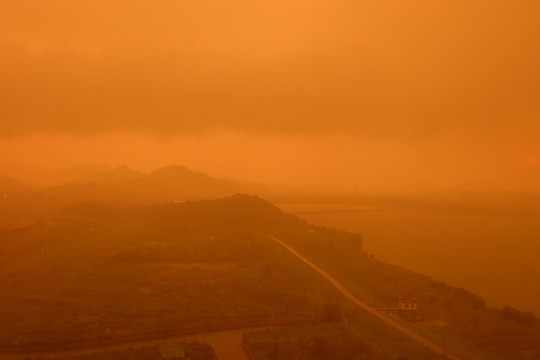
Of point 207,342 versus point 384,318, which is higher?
point 384,318

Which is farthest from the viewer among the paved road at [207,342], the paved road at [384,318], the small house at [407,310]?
the small house at [407,310]

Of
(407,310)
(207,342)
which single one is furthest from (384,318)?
(207,342)

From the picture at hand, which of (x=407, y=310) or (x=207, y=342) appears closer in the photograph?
(x=207, y=342)

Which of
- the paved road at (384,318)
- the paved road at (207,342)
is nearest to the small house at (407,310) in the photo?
the paved road at (384,318)

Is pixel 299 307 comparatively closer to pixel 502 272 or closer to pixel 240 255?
pixel 240 255

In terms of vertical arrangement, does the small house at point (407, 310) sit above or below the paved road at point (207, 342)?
above

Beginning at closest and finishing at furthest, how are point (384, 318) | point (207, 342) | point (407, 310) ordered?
point (207, 342)
point (384, 318)
point (407, 310)

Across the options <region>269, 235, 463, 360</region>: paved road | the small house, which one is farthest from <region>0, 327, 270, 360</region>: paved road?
the small house

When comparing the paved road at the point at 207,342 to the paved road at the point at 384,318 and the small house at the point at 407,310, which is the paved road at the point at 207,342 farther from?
the small house at the point at 407,310

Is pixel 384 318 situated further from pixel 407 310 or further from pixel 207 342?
pixel 207 342
